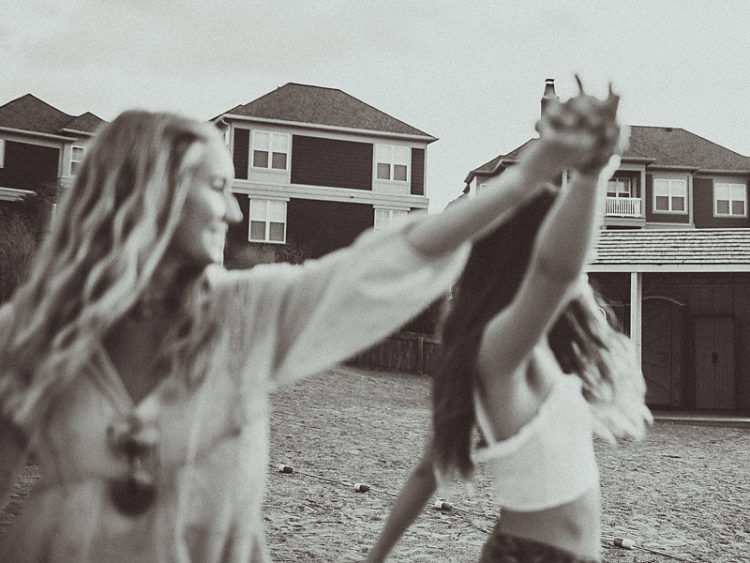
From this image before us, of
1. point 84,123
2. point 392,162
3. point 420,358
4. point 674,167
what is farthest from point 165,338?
point 674,167

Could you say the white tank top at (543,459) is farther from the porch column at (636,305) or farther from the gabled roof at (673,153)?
the gabled roof at (673,153)

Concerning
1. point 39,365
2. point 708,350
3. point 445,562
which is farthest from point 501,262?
point 708,350

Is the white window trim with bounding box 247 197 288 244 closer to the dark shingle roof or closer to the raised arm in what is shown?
the dark shingle roof

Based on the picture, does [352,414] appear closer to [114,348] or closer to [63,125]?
[114,348]

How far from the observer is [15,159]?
28.7m

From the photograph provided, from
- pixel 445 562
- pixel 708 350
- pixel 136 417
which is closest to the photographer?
pixel 136 417

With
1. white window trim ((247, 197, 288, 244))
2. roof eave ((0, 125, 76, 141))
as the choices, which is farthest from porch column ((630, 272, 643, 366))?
roof eave ((0, 125, 76, 141))

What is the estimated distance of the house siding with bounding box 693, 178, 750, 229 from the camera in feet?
107

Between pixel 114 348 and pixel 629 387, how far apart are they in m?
1.29

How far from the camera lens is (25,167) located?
2877 cm

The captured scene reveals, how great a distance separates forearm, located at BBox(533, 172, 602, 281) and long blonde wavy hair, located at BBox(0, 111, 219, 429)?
54 cm

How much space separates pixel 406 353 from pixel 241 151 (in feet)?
32.8

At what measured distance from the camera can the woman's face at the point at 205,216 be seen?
130 centimetres

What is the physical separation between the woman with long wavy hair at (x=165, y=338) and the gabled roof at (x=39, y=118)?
29400 millimetres
